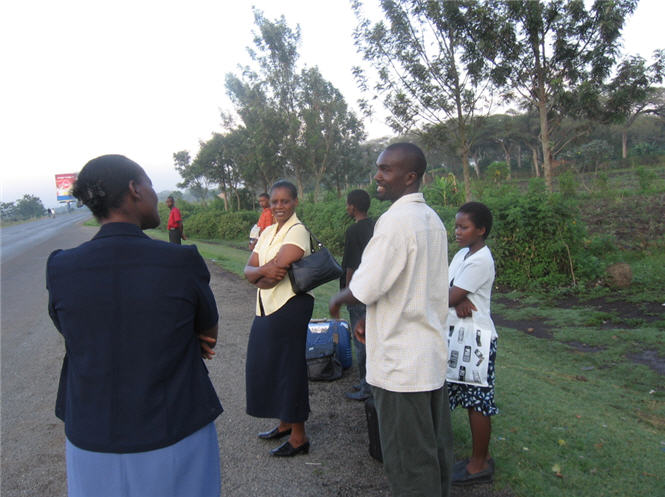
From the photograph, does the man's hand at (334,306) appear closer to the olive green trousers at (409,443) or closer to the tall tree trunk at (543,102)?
the olive green trousers at (409,443)

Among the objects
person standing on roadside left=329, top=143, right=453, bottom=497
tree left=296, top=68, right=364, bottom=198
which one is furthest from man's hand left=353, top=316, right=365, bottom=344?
tree left=296, top=68, right=364, bottom=198

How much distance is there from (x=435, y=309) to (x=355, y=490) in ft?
4.64

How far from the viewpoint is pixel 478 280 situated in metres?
2.99

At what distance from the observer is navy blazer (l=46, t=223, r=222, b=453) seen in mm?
1698

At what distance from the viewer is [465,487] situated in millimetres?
3059

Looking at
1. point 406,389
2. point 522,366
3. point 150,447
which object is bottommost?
point 522,366

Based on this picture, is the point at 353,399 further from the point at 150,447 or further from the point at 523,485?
the point at 150,447

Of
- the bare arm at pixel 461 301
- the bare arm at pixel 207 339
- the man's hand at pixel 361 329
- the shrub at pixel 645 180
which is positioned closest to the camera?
the bare arm at pixel 207 339

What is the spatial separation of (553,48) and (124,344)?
43.5ft

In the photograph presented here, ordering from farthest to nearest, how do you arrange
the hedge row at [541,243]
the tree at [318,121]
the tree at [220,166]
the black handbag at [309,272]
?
the tree at [220,166] < the tree at [318,121] < the hedge row at [541,243] < the black handbag at [309,272]

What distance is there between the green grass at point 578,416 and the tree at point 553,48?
6894 millimetres

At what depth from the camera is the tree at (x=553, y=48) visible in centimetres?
1151

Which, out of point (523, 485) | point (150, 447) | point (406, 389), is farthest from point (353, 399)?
point (150, 447)

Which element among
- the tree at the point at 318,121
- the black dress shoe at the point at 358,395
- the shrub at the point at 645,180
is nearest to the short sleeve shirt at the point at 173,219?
the black dress shoe at the point at 358,395
